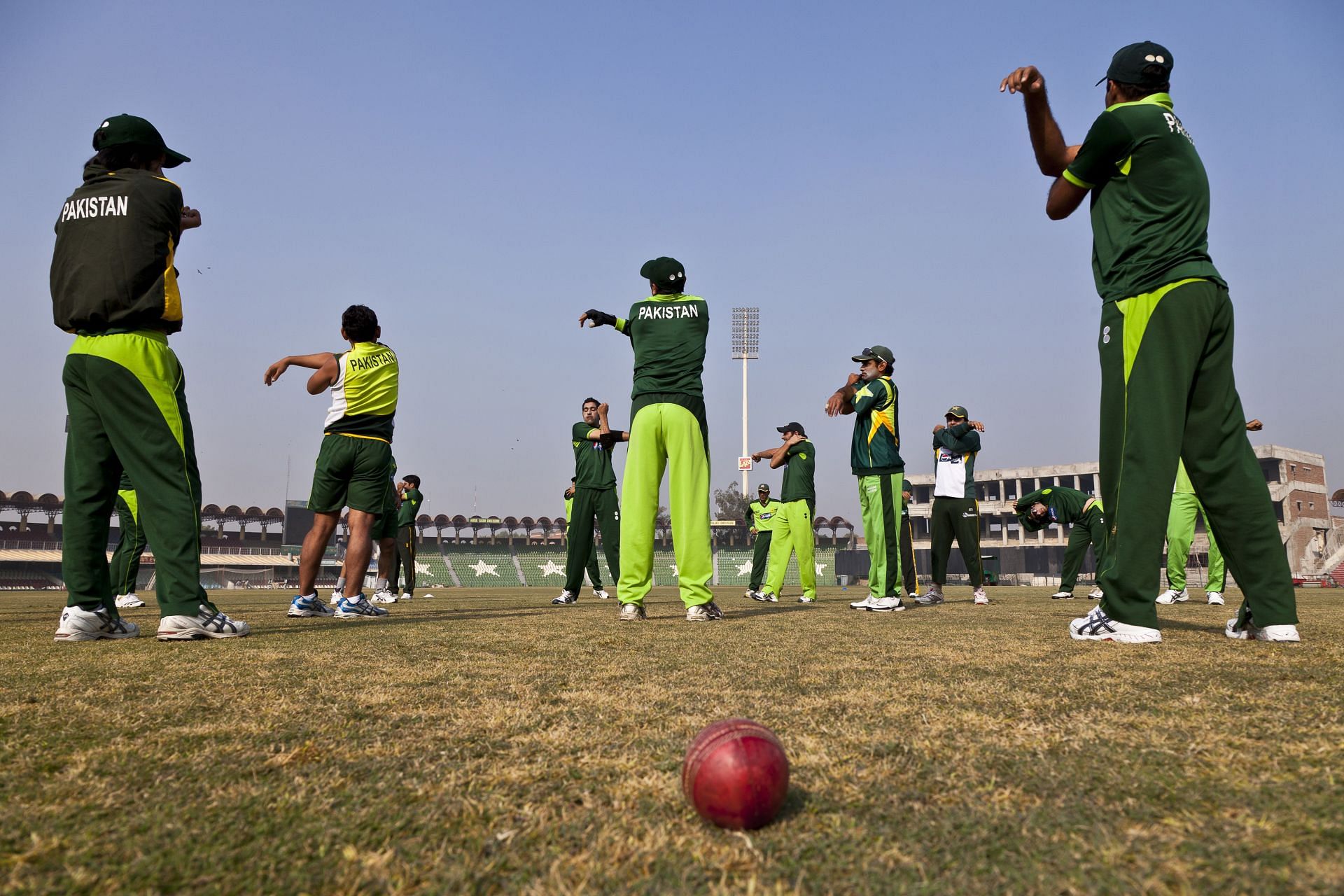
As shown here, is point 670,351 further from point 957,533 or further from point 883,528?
point 957,533

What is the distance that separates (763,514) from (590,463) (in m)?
4.98

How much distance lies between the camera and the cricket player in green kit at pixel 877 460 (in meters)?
8.25

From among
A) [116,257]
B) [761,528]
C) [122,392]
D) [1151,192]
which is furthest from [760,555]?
[116,257]

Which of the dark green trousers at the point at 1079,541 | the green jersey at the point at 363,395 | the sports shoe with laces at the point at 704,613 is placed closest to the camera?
the sports shoe with laces at the point at 704,613

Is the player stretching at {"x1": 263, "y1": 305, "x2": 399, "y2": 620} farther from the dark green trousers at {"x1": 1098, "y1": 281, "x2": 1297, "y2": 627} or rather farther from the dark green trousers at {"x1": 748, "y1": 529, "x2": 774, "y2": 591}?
the dark green trousers at {"x1": 748, "y1": 529, "x2": 774, "y2": 591}

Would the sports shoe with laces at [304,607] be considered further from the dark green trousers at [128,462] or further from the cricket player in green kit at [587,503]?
the cricket player in green kit at [587,503]

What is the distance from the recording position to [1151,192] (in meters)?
3.97

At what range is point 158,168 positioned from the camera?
14.9 ft

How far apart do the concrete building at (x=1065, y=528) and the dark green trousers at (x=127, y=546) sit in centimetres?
3604

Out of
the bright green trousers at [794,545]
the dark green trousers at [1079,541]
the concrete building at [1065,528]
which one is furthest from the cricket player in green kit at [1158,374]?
the concrete building at [1065,528]

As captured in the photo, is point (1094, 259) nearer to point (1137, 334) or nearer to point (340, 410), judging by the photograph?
point (1137, 334)

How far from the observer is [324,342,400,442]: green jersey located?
22.7ft

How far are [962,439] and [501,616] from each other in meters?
6.58

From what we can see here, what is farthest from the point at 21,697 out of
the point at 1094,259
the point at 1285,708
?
the point at 1094,259
